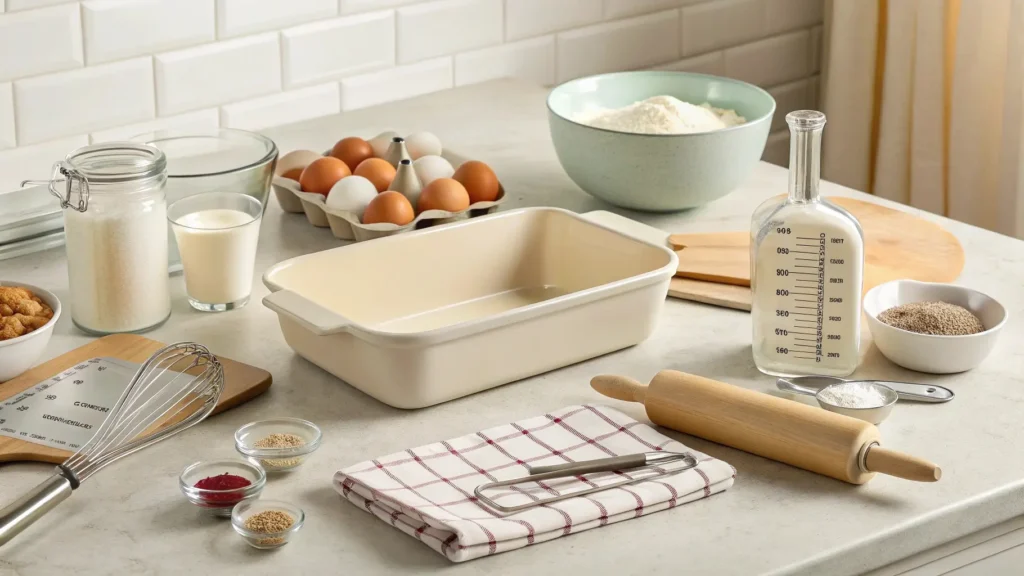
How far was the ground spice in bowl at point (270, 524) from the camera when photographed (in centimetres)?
91

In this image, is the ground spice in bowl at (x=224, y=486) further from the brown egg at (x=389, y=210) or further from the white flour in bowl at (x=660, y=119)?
the white flour in bowl at (x=660, y=119)

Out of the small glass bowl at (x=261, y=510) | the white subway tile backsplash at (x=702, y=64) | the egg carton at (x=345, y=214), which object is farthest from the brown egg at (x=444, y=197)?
the white subway tile backsplash at (x=702, y=64)

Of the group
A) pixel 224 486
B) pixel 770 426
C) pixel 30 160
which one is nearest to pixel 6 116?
pixel 30 160

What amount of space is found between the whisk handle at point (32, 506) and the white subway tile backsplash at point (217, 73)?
1.06m

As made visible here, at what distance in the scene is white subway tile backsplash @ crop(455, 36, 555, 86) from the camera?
2244 millimetres

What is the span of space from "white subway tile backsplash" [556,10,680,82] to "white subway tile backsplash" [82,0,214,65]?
0.73 m

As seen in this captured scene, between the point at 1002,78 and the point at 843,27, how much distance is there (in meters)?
0.38

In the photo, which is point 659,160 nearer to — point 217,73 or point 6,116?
point 217,73

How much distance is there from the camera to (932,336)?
1.17 m

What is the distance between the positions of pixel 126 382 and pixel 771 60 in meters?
1.91

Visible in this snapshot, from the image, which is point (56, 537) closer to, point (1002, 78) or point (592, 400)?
point (592, 400)

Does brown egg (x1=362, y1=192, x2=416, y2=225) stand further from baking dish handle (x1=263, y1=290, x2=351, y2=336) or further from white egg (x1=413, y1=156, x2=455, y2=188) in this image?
baking dish handle (x1=263, y1=290, x2=351, y2=336)

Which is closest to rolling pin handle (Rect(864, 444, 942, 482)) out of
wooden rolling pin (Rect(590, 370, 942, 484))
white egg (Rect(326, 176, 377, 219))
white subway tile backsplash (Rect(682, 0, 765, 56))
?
wooden rolling pin (Rect(590, 370, 942, 484))

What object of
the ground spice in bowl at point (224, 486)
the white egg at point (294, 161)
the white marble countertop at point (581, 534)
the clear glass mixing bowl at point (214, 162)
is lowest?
the white marble countertop at point (581, 534)
